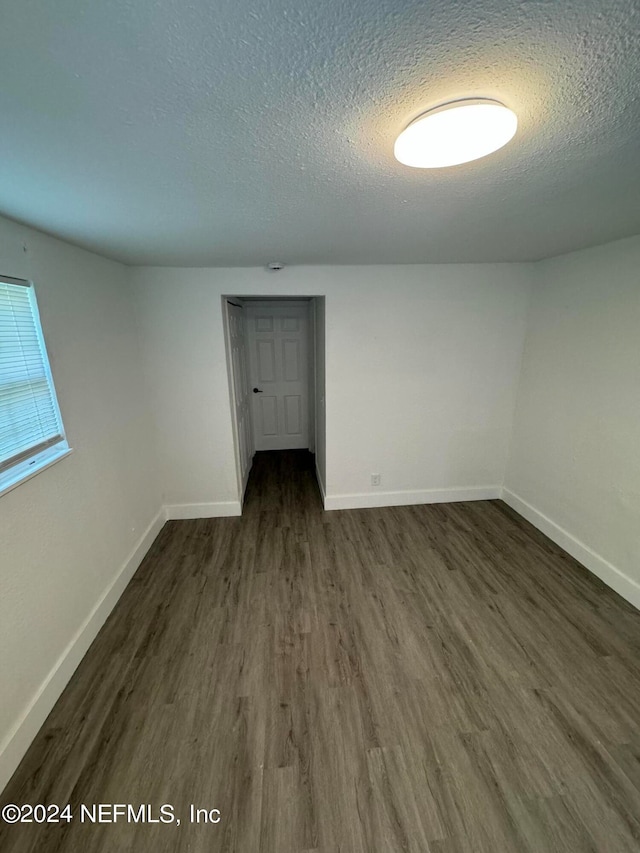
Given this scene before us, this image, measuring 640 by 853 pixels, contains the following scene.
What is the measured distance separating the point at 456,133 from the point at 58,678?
2599 millimetres

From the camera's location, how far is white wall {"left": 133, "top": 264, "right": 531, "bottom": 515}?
8.75 ft

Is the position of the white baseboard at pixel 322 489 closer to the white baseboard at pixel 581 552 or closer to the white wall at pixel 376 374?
the white wall at pixel 376 374

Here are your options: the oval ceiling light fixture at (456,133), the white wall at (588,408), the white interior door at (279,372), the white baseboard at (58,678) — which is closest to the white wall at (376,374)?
the white wall at (588,408)

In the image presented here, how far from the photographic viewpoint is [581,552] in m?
2.43

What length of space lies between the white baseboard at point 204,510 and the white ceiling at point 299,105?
2289 mm

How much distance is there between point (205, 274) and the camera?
2594 mm

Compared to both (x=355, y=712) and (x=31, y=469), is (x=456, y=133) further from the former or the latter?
(x=355, y=712)

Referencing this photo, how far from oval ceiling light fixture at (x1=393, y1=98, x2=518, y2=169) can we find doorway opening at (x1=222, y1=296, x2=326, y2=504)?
2.92 metres

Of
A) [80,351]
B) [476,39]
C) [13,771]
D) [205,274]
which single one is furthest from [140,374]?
[476,39]

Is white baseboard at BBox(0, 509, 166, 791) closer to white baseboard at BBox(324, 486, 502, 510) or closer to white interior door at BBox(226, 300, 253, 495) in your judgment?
white interior door at BBox(226, 300, 253, 495)

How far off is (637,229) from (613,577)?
2.10 metres

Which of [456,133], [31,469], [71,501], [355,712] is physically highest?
[456,133]

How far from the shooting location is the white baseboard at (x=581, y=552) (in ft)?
6.89

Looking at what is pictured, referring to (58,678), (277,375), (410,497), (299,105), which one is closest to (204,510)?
(58,678)
